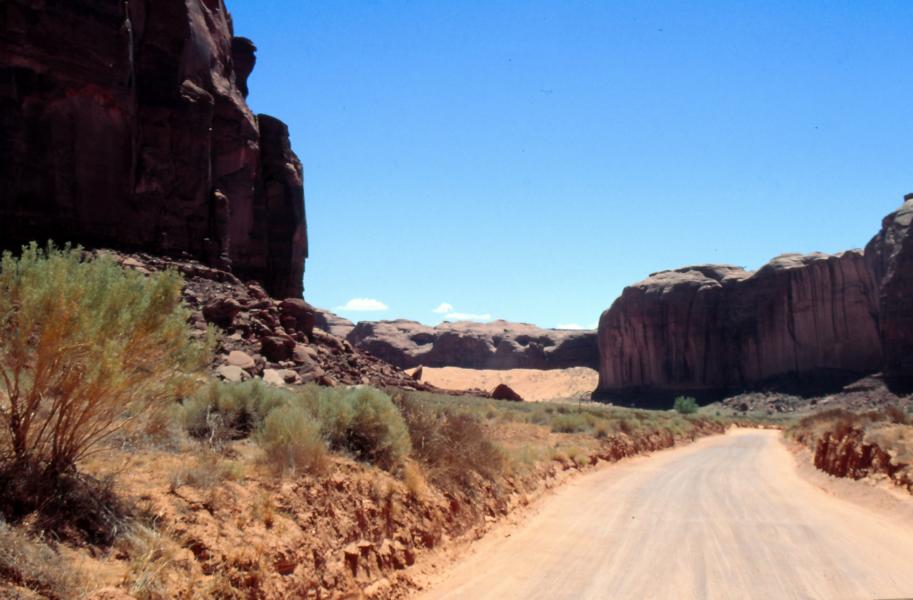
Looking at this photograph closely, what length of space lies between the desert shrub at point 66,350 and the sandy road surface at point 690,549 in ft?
14.9

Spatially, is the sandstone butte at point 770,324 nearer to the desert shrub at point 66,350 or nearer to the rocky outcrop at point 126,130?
the rocky outcrop at point 126,130

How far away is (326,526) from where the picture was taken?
7754 millimetres

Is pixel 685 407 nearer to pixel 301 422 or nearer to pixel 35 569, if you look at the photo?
pixel 301 422

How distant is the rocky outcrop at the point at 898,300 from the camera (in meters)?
54.2

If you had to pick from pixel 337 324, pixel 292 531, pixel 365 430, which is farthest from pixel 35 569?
pixel 337 324

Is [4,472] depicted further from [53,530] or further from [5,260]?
[5,260]

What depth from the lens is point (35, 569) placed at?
4.42 meters

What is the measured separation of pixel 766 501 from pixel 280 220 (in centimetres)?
3249

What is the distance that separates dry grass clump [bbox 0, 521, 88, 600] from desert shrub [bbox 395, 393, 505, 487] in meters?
7.02

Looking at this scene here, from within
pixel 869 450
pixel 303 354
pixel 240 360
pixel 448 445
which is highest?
pixel 303 354

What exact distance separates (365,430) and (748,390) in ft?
232

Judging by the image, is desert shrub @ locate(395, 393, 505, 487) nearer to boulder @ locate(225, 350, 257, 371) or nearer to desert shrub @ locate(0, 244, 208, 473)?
desert shrub @ locate(0, 244, 208, 473)

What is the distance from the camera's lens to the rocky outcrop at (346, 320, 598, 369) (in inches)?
4262

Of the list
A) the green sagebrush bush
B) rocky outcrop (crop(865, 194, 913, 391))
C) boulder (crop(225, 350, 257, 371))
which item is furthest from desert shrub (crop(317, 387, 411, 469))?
rocky outcrop (crop(865, 194, 913, 391))
